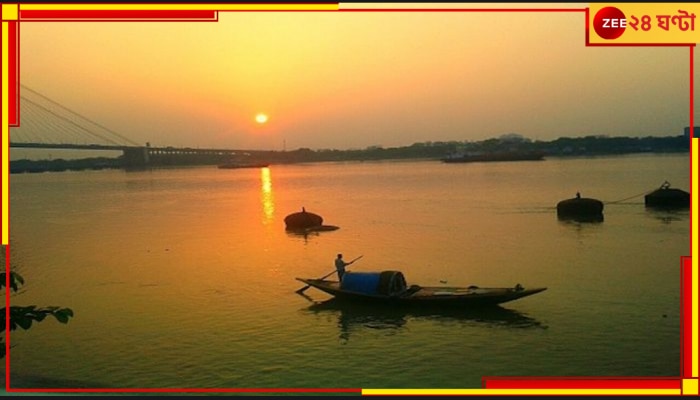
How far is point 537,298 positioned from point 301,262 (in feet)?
26.1

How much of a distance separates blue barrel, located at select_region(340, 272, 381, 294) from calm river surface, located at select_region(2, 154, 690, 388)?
384 millimetres

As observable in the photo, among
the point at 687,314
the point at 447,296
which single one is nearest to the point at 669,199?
the point at 447,296

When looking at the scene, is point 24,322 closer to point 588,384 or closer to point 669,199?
point 588,384

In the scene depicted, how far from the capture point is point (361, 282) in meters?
11.6

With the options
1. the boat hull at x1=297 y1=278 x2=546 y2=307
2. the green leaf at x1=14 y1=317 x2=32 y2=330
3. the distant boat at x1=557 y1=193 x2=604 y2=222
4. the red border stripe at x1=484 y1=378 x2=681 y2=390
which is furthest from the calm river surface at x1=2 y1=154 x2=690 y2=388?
the green leaf at x1=14 y1=317 x2=32 y2=330

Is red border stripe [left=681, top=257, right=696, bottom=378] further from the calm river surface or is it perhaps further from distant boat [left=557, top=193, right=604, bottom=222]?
distant boat [left=557, top=193, right=604, bottom=222]

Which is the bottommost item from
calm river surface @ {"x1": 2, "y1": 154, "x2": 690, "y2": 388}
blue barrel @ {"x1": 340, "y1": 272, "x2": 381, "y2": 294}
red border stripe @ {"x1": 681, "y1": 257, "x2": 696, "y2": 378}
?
calm river surface @ {"x1": 2, "y1": 154, "x2": 690, "y2": 388}

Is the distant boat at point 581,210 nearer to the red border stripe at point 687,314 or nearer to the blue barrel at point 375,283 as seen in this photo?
the blue barrel at point 375,283

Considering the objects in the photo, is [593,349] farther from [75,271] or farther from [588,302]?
[75,271]

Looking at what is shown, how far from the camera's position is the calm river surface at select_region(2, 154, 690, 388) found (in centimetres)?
879

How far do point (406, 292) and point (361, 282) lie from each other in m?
0.83

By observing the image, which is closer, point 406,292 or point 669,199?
point 406,292

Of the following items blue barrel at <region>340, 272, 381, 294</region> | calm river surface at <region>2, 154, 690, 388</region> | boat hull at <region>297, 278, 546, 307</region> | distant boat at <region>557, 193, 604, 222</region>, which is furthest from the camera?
distant boat at <region>557, 193, 604, 222</region>

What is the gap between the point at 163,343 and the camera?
1022cm
